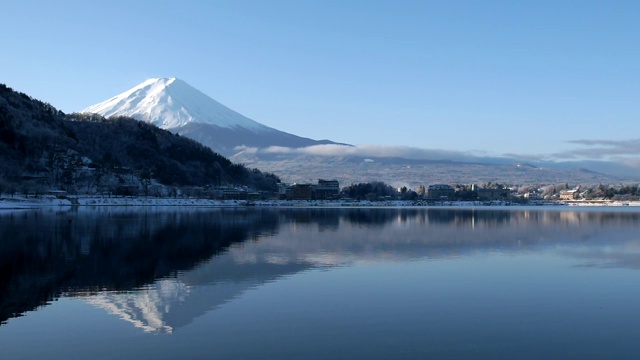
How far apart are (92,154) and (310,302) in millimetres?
138334

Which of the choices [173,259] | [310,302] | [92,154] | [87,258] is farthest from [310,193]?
[310,302]

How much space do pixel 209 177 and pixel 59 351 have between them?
166184 millimetres

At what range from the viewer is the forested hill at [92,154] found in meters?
109

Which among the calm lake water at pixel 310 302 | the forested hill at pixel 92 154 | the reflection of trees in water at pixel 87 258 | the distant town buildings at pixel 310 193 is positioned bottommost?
the calm lake water at pixel 310 302

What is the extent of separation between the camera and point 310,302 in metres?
16.0

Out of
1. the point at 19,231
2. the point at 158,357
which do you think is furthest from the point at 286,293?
the point at 19,231

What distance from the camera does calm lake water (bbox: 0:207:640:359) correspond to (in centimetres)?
1168

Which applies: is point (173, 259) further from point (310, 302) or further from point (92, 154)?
point (92, 154)

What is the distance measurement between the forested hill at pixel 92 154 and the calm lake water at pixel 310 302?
2740 inches

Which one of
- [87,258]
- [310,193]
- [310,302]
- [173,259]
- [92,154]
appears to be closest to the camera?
[310,302]

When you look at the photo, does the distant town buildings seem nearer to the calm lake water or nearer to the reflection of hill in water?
the reflection of hill in water

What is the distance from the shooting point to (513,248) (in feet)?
103

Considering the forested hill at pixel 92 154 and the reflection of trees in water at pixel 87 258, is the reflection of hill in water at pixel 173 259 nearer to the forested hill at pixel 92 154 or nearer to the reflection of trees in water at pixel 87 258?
the reflection of trees in water at pixel 87 258

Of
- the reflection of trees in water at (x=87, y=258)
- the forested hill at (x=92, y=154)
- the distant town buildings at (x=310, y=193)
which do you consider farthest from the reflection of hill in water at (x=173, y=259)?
the distant town buildings at (x=310, y=193)
